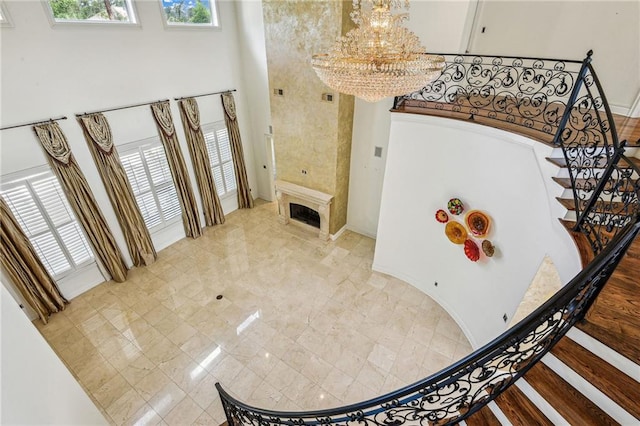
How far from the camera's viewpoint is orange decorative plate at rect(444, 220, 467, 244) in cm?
492

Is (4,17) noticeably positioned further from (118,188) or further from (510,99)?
(510,99)

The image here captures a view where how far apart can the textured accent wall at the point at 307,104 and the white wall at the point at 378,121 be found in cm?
24

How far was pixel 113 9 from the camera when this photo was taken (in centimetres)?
535

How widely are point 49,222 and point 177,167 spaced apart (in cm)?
251

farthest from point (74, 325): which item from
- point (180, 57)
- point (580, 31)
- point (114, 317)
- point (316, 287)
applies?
point (580, 31)

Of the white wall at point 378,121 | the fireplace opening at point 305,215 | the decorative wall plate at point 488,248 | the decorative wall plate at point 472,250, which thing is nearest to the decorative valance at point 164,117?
the fireplace opening at point 305,215

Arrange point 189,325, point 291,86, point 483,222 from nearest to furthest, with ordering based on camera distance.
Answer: point 483,222
point 189,325
point 291,86

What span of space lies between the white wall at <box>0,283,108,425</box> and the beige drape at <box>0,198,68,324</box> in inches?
135

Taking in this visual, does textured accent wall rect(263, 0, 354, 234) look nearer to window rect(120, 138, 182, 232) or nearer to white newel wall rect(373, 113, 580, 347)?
white newel wall rect(373, 113, 580, 347)

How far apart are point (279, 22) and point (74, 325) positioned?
707 cm

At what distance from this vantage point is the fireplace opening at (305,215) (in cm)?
793

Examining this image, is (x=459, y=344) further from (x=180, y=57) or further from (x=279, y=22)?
(x=180, y=57)

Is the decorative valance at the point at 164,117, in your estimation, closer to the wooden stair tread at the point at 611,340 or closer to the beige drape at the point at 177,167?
the beige drape at the point at 177,167

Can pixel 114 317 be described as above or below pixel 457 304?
below
